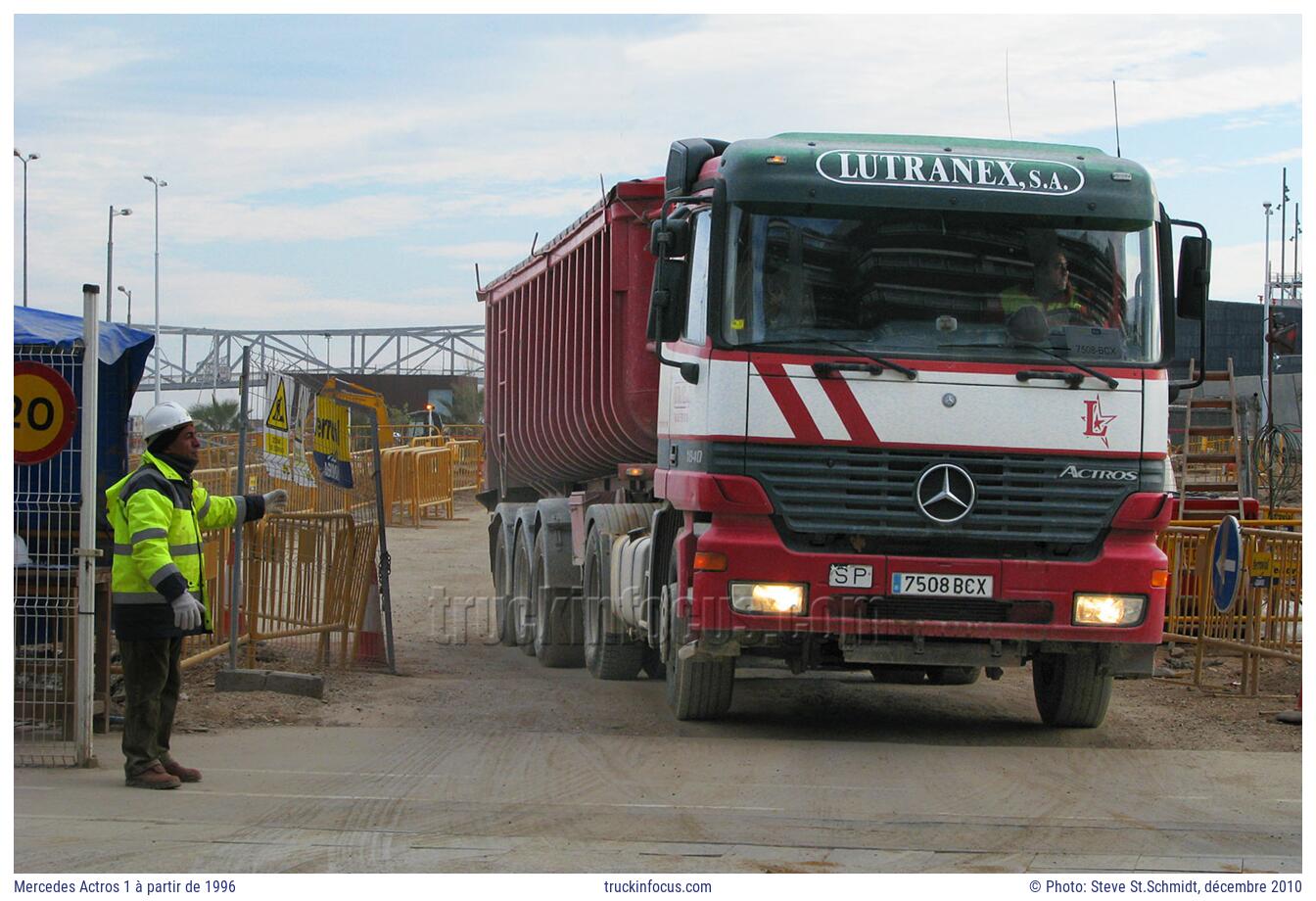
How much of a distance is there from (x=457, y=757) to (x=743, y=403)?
2380 mm

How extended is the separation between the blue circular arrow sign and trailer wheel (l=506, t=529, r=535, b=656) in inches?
222

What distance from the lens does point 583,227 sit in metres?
12.5

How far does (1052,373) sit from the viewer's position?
872cm

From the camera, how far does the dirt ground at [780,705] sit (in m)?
9.84

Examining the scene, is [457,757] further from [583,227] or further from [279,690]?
[583,227]

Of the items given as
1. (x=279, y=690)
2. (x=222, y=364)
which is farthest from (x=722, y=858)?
(x=222, y=364)

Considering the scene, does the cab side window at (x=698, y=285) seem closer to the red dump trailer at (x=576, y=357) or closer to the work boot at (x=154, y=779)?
the red dump trailer at (x=576, y=357)

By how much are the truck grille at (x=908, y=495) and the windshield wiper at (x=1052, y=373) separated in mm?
424

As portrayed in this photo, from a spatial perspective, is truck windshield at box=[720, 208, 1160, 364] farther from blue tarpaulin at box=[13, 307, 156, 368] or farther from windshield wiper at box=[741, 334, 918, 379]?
blue tarpaulin at box=[13, 307, 156, 368]

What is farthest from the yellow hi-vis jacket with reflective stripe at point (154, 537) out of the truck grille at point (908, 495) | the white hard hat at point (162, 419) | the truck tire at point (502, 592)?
the truck tire at point (502, 592)

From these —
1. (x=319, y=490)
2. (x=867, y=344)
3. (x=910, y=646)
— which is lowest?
(x=910, y=646)

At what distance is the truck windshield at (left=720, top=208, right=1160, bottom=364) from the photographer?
880 cm

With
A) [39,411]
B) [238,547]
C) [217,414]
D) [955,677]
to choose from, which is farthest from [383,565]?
[217,414]

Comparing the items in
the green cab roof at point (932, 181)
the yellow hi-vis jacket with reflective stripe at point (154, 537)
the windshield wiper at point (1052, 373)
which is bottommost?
the yellow hi-vis jacket with reflective stripe at point (154, 537)
